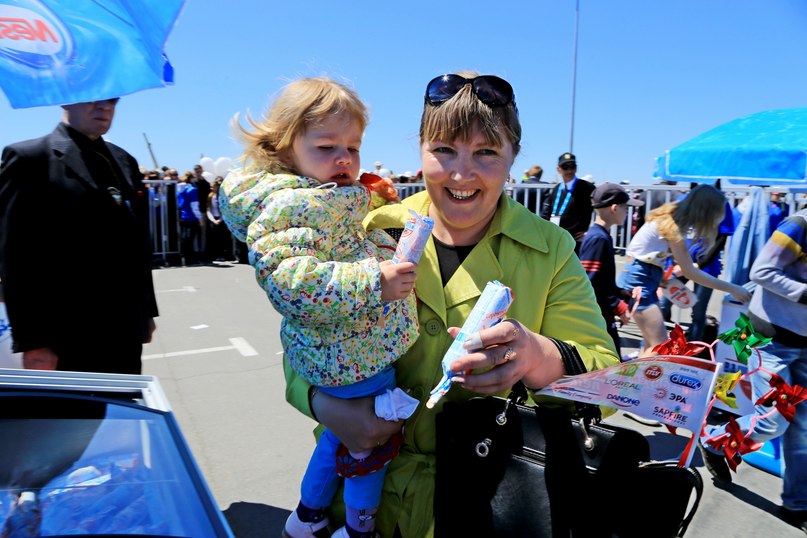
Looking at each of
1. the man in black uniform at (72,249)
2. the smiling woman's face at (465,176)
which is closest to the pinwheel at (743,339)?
the smiling woman's face at (465,176)

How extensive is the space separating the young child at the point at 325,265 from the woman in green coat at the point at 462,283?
0.06 meters

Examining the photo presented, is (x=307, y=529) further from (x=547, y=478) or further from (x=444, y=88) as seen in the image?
(x=444, y=88)

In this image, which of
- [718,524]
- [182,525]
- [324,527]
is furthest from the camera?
[718,524]

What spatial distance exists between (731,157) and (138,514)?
194 inches

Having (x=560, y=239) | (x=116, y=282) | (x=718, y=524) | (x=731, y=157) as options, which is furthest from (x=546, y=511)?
(x=731, y=157)

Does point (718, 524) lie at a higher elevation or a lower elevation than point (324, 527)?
lower

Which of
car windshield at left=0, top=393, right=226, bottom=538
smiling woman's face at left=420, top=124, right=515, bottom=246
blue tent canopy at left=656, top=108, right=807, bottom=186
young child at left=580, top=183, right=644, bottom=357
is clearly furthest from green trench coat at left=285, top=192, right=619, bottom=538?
blue tent canopy at left=656, top=108, right=807, bottom=186

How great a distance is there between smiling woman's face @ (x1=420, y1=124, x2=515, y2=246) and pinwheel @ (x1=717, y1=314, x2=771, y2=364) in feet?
5.31

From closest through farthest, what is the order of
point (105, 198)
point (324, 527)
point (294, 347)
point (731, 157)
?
point (294, 347) < point (324, 527) < point (105, 198) < point (731, 157)

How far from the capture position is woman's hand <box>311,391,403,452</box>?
153cm

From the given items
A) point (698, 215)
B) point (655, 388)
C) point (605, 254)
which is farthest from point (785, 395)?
point (698, 215)

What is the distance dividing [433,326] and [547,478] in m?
0.52

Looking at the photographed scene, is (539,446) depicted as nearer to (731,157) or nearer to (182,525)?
(182,525)

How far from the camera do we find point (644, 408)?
1.32 metres
